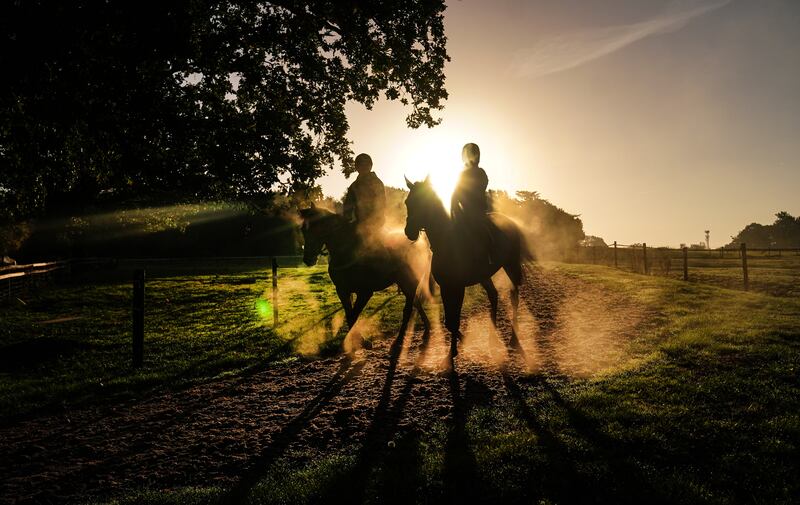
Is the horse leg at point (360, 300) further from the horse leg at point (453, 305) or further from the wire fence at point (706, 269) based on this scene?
the wire fence at point (706, 269)

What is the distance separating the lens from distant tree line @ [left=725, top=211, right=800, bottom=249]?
121125mm

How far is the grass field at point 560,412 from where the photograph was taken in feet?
9.86

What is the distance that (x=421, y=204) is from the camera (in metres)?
6.38

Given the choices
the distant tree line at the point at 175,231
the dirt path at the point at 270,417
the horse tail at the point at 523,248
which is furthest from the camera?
the distant tree line at the point at 175,231

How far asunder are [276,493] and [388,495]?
904 mm

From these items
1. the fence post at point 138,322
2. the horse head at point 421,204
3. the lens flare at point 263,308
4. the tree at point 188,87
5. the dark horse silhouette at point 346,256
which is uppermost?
the tree at point 188,87

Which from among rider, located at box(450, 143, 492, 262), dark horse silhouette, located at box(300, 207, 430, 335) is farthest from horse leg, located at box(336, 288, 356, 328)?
rider, located at box(450, 143, 492, 262)

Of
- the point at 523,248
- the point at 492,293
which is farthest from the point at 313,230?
the point at 523,248

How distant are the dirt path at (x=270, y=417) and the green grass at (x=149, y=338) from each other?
Answer: 0.97 m

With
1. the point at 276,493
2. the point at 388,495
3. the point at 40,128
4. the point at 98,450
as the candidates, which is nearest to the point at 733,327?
the point at 388,495

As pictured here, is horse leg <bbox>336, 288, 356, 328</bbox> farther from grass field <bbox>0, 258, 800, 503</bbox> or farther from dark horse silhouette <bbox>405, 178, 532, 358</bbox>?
dark horse silhouette <bbox>405, 178, 532, 358</bbox>

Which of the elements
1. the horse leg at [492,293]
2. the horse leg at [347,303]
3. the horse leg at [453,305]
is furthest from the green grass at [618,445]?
the horse leg at [347,303]

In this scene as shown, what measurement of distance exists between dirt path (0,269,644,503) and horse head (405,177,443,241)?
245 cm

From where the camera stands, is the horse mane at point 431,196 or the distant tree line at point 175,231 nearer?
the horse mane at point 431,196
